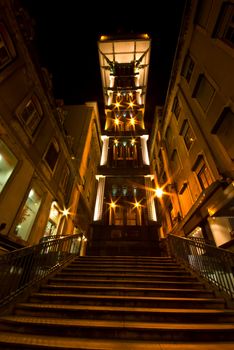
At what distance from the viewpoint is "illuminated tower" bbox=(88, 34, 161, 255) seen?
12.1m

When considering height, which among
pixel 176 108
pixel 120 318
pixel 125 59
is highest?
pixel 125 59

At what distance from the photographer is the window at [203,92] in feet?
37.4

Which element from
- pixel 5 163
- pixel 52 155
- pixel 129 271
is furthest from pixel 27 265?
pixel 52 155

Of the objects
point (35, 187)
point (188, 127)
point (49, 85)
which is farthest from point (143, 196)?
point (49, 85)

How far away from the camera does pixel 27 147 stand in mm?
9867

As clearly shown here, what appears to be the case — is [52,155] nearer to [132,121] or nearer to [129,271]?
[129,271]

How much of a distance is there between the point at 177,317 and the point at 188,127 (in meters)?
14.4

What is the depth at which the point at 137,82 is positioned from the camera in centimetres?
2964

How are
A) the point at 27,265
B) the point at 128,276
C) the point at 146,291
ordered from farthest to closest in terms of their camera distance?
the point at 128,276 < the point at 27,265 < the point at 146,291

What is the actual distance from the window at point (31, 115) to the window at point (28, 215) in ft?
12.6

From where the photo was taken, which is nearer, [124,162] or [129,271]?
[129,271]

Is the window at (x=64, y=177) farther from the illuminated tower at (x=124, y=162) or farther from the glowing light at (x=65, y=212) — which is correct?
the illuminated tower at (x=124, y=162)

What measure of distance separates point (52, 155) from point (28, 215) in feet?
15.9

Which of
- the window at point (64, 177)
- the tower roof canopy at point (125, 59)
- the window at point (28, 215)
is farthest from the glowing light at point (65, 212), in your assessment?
the tower roof canopy at point (125, 59)
